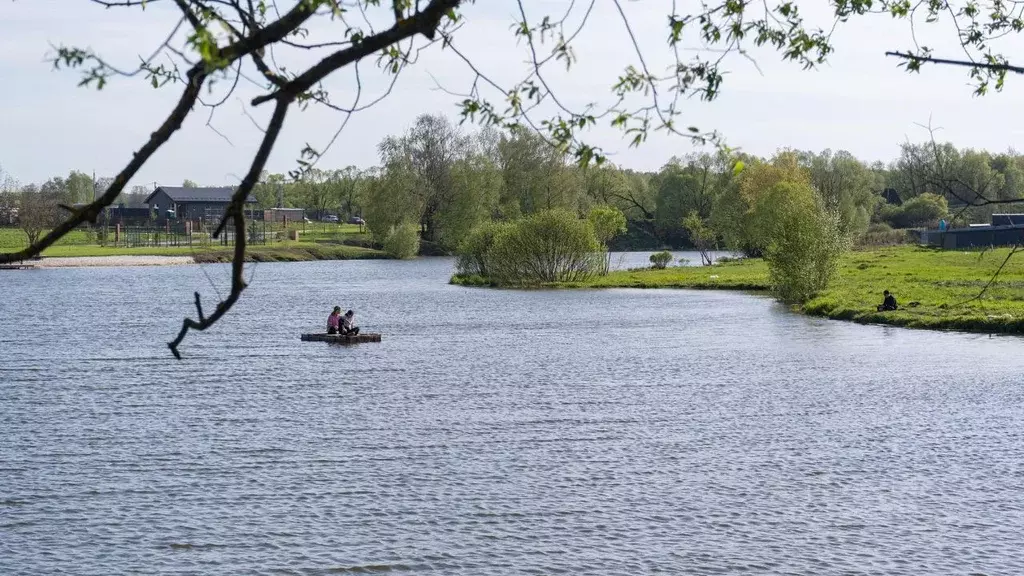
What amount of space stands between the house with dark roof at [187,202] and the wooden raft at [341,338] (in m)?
130

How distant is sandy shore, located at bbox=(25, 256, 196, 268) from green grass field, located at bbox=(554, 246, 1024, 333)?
59577 mm

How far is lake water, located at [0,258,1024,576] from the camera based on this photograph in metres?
19.9

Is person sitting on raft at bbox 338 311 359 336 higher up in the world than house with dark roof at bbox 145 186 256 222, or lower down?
lower down

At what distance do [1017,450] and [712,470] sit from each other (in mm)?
7574

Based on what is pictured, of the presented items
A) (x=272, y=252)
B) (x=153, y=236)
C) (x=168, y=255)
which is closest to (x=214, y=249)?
(x=168, y=255)

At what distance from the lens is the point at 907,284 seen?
73.6m

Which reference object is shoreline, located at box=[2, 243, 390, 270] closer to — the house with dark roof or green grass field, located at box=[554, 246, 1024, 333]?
the house with dark roof

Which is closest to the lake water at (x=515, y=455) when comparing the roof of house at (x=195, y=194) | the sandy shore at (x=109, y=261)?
the sandy shore at (x=109, y=261)

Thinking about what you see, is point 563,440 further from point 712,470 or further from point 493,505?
point 493,505

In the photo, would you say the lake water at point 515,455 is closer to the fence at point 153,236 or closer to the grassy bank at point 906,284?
the grassy bank at point 906,284

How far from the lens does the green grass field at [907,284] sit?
55375 millimetres

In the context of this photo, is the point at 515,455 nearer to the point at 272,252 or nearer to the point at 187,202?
the point at 272,252

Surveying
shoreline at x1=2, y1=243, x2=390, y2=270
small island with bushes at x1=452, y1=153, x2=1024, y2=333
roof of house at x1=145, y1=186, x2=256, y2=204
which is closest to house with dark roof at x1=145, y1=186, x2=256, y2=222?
roof of house at x1=145, y1=186, x2=256, y2=204

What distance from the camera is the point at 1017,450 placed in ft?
89.0
